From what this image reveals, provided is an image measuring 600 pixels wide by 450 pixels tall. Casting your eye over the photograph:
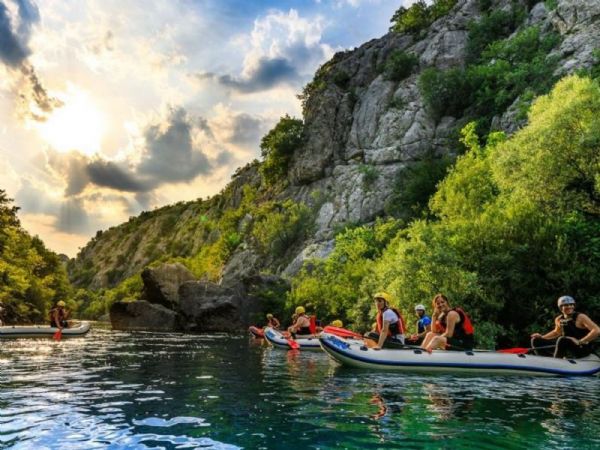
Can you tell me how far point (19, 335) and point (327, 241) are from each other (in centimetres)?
2983

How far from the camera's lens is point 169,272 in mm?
53125

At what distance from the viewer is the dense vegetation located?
20453mm

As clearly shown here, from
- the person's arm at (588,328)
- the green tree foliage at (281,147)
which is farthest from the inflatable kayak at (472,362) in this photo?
the green tree foliage at (281,147)

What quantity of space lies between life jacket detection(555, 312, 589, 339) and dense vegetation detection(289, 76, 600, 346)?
5952mm

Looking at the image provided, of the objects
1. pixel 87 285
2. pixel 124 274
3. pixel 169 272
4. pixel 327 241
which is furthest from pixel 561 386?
pixel 87 285

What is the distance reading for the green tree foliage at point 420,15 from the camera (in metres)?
68.0

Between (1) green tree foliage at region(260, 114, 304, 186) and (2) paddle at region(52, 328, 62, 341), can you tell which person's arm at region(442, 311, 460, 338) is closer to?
(2) paddle at region(52, 328, 62, 341)

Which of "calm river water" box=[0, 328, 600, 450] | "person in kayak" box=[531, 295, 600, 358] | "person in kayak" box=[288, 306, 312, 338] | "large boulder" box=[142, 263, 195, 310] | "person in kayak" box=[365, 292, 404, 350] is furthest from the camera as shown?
"large boulder" box=[142, 263, 195, 310]

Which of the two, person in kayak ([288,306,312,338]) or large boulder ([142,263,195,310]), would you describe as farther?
large boulder ([142,263,195,310])

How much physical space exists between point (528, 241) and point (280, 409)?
1612cm

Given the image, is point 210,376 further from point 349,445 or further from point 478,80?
point 478,80

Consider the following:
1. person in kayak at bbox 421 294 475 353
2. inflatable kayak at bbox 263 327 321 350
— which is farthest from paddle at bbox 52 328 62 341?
person in kayak at bbox 421 294 475 353

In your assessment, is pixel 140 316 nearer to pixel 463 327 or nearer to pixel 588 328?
pixel 463 327

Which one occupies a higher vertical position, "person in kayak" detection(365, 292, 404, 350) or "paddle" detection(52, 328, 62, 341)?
"person in kayak" detection(365, 292, 404, 350)
